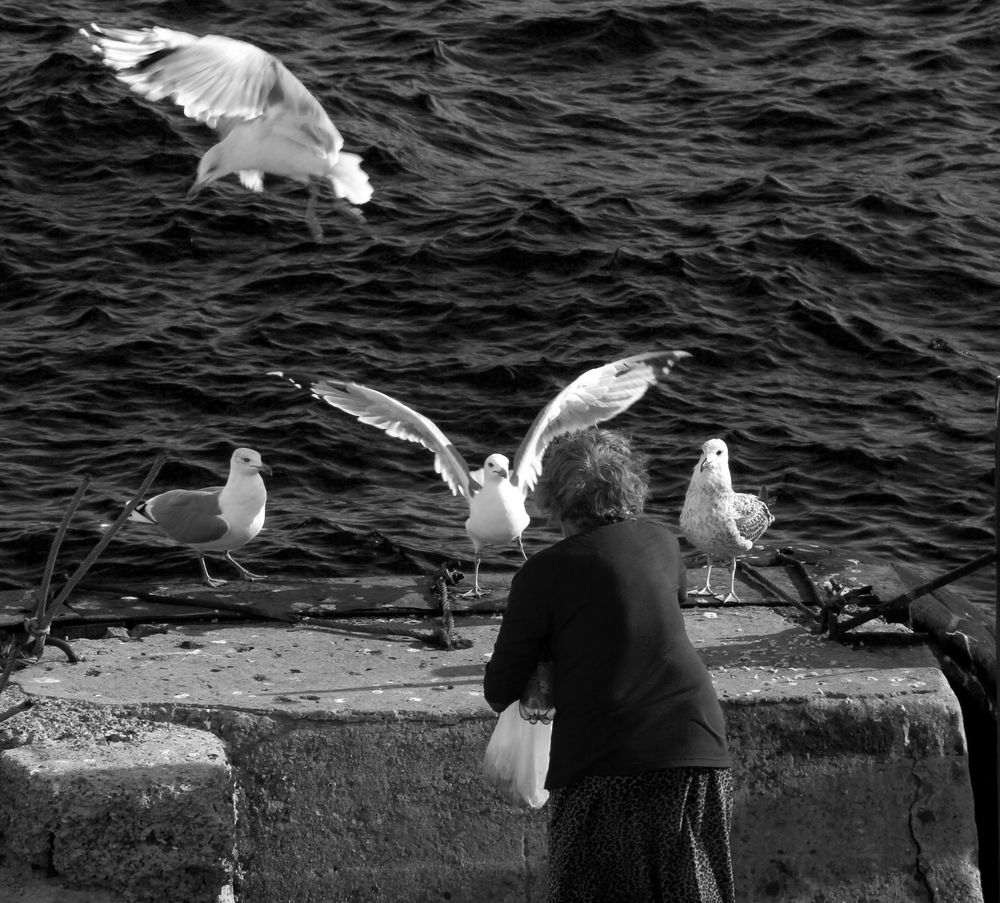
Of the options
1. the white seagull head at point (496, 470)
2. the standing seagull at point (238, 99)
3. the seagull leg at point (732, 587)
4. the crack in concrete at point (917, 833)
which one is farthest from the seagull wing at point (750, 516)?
the standing seagull at point (238, 99)

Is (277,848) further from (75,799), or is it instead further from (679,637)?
(679,637)

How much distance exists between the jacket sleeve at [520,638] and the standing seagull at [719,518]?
90.8 inches

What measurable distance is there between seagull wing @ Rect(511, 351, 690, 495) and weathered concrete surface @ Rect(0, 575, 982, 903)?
85.1 inches

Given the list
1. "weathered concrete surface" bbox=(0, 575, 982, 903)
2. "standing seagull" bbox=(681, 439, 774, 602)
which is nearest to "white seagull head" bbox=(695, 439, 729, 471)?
"standing seagull" bbox=(681, 439, 774, 602)

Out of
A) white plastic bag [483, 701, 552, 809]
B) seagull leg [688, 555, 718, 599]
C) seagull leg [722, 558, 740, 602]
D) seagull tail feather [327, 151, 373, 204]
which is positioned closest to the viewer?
white plastic bag [483, 701, 552, 809]

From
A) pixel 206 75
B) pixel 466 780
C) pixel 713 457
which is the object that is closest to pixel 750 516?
pixel 713 457

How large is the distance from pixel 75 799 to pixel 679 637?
1681mm

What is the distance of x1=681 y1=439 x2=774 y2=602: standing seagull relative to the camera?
5855 millimetres

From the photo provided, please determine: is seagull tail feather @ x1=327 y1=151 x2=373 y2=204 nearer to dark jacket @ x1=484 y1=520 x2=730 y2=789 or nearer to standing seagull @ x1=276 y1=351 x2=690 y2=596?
standing seagull @ x1=276 y1=351 x2=690 y2=596

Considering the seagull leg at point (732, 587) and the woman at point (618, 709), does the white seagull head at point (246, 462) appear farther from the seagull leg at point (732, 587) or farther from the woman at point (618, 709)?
the woman at point (618, 709)

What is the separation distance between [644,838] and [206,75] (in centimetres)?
384

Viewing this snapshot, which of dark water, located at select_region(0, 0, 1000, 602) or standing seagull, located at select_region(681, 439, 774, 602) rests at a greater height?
standing seagull, located at select_region(681, 439, 774, 602)

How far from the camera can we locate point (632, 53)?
14.6 metres

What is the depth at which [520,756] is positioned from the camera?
3701mm
